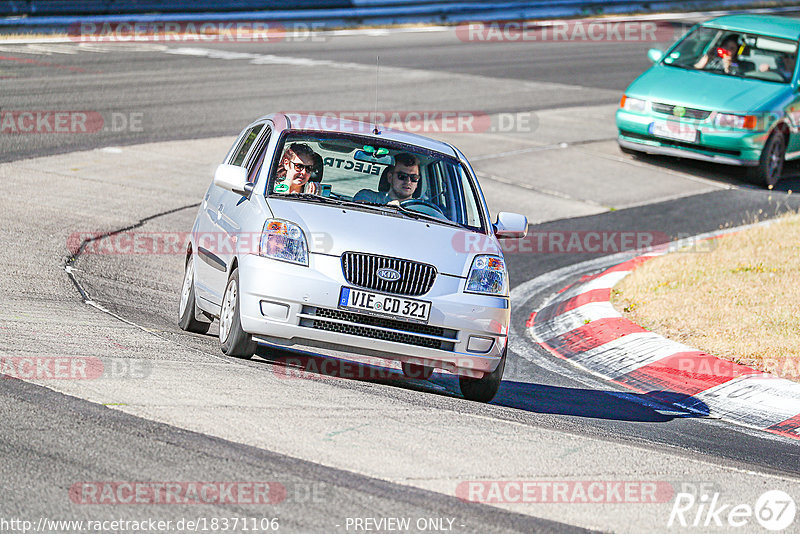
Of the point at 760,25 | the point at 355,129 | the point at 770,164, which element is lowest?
the point at 770,164

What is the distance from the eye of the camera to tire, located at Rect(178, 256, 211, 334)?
833cm

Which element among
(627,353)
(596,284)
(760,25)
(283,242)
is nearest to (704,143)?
(760,25)

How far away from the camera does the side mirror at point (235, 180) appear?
7.57 m

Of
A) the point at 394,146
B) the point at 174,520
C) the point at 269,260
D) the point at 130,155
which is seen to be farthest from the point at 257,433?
the point at 130,155

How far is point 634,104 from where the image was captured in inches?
649

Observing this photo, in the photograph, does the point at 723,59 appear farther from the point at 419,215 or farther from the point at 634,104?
the point at 419,215

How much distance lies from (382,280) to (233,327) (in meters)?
0.99

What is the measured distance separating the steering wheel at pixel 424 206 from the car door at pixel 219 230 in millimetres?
1082

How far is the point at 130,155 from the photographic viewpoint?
1456 centimetres

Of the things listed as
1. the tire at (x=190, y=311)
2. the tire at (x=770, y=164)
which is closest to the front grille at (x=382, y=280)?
the tire at (x=190, y=311)

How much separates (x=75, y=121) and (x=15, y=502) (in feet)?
40.5

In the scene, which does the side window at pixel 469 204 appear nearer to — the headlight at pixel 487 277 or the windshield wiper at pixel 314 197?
the headlight at pixel 487 277

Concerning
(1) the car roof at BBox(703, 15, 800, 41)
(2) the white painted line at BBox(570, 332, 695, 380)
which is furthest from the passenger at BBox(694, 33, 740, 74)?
(2) the white painted line at BBox(570, 332, 695, 380)

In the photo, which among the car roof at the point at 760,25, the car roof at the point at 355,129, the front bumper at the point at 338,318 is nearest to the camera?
the front bumper at the point at 338,318
